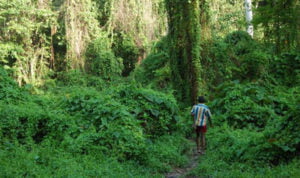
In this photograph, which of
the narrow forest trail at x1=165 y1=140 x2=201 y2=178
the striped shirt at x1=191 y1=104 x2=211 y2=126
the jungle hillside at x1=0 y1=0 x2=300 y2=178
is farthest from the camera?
the striped shirt at x1=191 y1=104 x2=211 y2=126

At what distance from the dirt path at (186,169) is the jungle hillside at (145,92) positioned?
71 millimetres

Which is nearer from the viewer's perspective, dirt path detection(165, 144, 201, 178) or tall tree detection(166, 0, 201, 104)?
dirt path detection(165, 144, 201, 178)

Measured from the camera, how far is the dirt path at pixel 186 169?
7809 mm

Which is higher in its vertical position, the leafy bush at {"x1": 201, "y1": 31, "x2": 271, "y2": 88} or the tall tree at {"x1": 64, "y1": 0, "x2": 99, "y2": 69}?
the tall tree at {"x1": 64, "y1": 0, "x2": 99, "y2": 69}

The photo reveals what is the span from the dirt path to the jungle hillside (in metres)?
0.07

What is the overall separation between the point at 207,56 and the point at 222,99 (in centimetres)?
285

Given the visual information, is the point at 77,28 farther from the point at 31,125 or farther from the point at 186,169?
the point at 186,169

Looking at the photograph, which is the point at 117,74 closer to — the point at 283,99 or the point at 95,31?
the point at 95,31

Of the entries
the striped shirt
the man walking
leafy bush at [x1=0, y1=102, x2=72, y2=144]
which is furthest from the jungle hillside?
the striped shirt

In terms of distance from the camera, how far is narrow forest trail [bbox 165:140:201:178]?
25.6ft

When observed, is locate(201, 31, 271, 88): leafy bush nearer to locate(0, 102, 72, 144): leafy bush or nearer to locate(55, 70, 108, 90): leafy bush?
locate(0, 102, 72, 144): leafy bush

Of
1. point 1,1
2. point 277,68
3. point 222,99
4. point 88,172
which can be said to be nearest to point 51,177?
point 88,172

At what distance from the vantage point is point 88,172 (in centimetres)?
669

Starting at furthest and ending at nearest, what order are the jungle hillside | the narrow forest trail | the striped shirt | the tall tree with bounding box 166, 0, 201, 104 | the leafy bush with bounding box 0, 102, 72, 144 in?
the tall tree with bounding box 166, 0, 201, 104
the striped shirt
the leafy bush with bounding box 0, 102, 72, 144
the narrow forest trail
the jungle hillside
